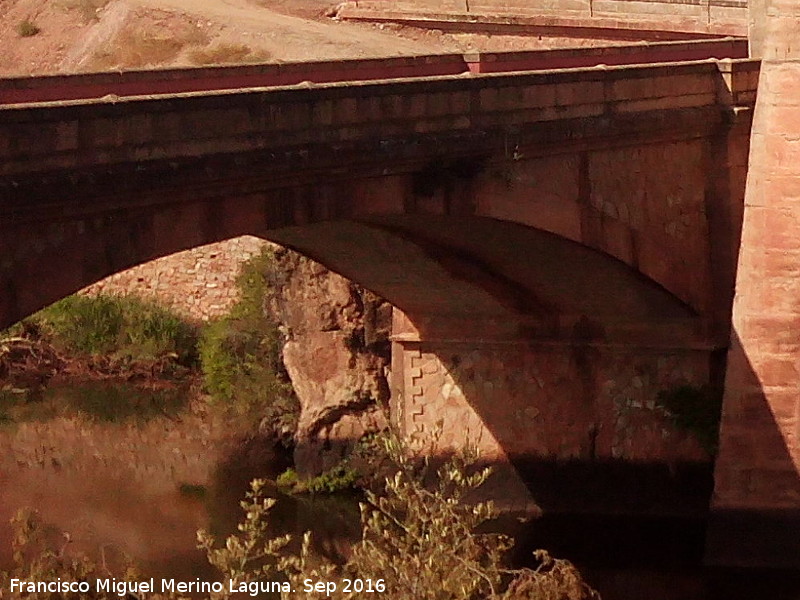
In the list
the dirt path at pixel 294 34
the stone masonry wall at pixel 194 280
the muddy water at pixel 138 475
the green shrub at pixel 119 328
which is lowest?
the muddy water at pixel 138 475

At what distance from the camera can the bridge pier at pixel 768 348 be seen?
16.1 metres

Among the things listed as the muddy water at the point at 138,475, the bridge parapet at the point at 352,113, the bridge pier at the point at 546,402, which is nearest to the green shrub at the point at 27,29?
the muddy water at the point at 138,475

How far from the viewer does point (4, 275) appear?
10.3 metres

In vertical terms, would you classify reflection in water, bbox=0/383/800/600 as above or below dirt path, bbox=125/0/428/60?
below

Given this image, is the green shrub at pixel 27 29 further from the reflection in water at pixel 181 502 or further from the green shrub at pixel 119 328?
the reflection in water at pixel 181 502

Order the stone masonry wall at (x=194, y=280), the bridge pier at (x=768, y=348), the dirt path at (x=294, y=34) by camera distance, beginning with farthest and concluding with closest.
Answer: the dirt path at (x=294, y=34), the stone masonry wall at (x=194, y=280), the bridge pier at (x=768, y=348)

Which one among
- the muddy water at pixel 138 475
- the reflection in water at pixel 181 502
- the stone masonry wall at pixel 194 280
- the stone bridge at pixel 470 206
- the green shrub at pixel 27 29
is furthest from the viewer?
the green shrub at pixel 27 29

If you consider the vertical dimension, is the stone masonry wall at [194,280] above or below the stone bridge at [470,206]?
below

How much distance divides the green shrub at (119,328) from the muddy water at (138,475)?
69cm

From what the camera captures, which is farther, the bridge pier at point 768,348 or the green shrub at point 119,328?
the green shrub at point 119,328

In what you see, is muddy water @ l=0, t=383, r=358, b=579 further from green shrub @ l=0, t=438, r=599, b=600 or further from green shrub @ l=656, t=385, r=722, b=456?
green shrub @ l=0, t=438, r=599, b=600

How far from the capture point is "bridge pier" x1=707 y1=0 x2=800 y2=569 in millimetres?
16078

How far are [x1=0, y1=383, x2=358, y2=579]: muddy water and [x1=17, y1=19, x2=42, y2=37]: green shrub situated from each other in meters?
11.4

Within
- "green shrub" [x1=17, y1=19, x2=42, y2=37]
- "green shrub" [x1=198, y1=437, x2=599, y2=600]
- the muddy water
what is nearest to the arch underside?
"green shrub" [x1=198, y1=437, x2=599, y2=600]
